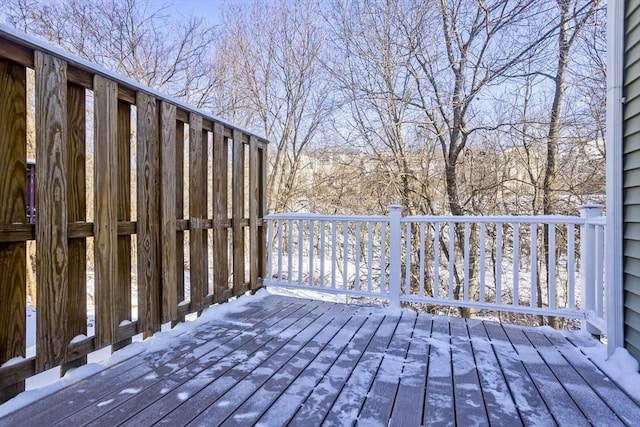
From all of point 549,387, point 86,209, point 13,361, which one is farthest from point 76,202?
point 549,387

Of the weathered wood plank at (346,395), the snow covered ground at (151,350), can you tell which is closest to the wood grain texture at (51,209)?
the snow covered ground at (151,350)

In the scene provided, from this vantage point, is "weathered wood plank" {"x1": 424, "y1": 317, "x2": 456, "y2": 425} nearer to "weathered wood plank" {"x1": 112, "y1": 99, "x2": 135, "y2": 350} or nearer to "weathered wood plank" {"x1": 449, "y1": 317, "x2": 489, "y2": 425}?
"weathered wood plank" {"x1": 449, "y1": 317, "x2": 489, "y2": 425}

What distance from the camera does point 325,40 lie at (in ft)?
23.4

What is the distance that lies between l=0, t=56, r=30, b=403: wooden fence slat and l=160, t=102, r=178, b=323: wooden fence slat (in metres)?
0.84

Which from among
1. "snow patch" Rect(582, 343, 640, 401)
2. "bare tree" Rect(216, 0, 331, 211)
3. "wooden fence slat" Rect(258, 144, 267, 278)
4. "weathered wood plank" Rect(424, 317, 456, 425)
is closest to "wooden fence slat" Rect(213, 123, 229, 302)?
"wooden fence slat" Rect(258, 144, 267, 278)

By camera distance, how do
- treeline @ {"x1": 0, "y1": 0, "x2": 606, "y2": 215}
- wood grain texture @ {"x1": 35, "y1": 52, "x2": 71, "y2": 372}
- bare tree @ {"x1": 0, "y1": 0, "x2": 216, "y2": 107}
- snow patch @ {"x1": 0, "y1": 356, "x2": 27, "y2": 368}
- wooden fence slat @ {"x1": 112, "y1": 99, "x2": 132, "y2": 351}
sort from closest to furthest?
snow patch @ {"x1": 0, "y1": 356, "x2": 27, "y2": 368}
wood grain texture @ {"x1": 35, "y1": 52, "x2": 71, "y2": 372}
wooden fence slat @ {"x1": 112, "y1": 99, "x2": 132, "y2": 351}
treeline @ {"x1": 0, "y1": 0, "x2": 606, "y2": 215}
bare tree @ {"x1": 0, "y1": 0, "x2": 216, "y2": 107}

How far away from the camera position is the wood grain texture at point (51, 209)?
1636 mm

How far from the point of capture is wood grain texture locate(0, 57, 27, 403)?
1.53 m

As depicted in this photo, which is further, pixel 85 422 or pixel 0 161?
pixel 0 161

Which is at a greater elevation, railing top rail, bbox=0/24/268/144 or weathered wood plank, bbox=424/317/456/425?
railing top rail, bbox=0/24/268/144

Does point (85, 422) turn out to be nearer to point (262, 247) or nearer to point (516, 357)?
point (516, 357)

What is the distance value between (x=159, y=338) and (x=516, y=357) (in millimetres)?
2299

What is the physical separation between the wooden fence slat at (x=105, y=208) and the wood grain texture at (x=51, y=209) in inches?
7.5

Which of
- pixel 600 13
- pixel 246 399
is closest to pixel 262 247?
pixel 246 399
